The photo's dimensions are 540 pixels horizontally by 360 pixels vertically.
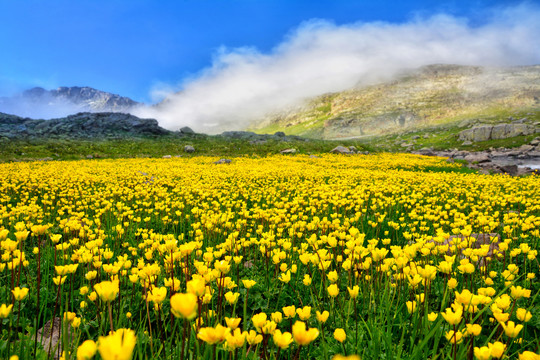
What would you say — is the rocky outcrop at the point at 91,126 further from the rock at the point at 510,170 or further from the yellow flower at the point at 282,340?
the yellow flower at the point at 282,340

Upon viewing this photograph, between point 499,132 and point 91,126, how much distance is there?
114233 mm

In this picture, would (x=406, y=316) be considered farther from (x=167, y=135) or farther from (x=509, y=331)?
(x=167, y=135)

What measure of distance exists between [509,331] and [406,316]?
1.38 m

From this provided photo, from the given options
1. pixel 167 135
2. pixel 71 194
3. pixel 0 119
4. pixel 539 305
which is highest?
pixel 0 119

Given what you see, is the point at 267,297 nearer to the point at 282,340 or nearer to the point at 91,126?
the point at 282,340

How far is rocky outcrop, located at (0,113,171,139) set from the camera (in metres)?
60.5

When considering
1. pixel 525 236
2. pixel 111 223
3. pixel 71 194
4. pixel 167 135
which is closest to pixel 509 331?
pixel 525 236

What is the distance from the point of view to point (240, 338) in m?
1.57

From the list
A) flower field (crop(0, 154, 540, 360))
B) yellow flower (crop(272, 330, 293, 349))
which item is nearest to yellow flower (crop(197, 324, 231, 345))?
flower field (crop(0, 154, 540, 360))

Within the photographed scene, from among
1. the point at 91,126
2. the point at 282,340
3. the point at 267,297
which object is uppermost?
the point at 91,126

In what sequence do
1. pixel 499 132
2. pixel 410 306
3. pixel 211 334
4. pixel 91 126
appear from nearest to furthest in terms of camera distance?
pixel 211 334
pixel 410 306
pixel 91 126
pixel 499 132

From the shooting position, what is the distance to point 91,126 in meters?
66.8

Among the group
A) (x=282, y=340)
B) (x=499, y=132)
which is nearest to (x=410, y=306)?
(x=282, y=340)

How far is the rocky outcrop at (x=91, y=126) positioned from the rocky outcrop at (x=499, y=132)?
307ft
